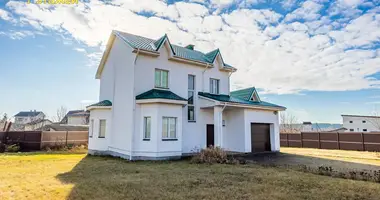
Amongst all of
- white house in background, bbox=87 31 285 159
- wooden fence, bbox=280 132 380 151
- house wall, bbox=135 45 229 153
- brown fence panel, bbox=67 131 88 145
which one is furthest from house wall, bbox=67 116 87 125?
wooden fence, bbox=280 132 380 151

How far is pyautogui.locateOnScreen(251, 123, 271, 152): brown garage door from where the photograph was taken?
17.6 metres

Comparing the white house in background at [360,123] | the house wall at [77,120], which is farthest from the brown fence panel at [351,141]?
the house wall at [77,120]

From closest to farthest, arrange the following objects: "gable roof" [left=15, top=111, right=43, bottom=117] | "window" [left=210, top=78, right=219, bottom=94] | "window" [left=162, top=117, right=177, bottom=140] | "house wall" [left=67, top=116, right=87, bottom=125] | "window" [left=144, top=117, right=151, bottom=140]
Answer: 1. "window" [left=144, top=117, right=151, bottom=140]
2. "window" [left=162, top=117, right=177, bottom=140]
3. "window" [left=210, top=78, right=219, bottom=94]
4. "house wall" [left=67, top=116, right=87, bottom=125]
5. "gable roof" [left=15, top=111, right=43, bottom=117]

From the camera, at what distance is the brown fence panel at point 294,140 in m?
24.9

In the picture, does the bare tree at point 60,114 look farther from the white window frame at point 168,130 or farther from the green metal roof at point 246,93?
the white window frame at point 168,130

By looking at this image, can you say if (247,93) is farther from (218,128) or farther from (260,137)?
(218,128)

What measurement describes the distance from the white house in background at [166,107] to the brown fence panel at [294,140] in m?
8.13

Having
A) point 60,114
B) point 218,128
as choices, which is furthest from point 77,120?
point 218,128

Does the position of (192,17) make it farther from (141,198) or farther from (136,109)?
(141,198)

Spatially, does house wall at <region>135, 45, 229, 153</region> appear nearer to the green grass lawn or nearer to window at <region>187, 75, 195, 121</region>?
window at <region>187, 75, 195, 121</region>

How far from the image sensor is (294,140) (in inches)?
998

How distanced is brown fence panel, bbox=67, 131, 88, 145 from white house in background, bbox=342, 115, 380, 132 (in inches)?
1840

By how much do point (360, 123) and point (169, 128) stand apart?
148ft

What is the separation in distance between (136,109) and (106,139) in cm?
412
